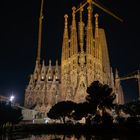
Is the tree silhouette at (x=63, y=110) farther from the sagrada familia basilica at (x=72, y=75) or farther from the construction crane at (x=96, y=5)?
the construction crane at (x=96, y=5)

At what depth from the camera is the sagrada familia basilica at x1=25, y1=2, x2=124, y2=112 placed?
9869 cm

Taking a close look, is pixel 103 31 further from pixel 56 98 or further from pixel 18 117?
pixel 18 117

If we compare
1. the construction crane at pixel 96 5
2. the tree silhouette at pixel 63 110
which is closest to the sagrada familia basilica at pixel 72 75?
the construction crane at pixel 96 5

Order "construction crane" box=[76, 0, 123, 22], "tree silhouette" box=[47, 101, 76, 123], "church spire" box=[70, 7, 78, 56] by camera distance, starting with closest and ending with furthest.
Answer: "tree silhouette" box=[47, 101, 76, 123] → "church spire" box=[70, 7, 78, 56] → "construction crane" box=[76, 0, 123, 22]

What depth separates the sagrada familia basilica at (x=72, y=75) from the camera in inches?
3885

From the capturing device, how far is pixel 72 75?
102 meters

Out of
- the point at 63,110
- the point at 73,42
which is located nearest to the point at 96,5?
the point at 73,42

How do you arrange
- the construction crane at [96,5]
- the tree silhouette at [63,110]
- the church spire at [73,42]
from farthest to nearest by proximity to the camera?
the construction crane at [96,5]
the church spire at [73,42]
the tree silhouette at [63,110]

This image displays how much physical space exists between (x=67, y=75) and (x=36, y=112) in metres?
22.6

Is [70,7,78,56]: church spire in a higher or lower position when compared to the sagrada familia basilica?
higher

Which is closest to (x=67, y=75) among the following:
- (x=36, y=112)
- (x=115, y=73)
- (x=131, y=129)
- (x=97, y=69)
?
(x=97, y=69)

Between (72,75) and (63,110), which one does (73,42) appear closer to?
(72,75)

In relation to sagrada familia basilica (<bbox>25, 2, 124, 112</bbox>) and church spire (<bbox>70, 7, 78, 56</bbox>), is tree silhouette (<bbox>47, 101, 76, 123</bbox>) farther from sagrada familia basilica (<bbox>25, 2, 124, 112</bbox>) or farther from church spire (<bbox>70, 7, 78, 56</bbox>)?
church spire (<bbox>70, 7, 78, 56</bbox>)

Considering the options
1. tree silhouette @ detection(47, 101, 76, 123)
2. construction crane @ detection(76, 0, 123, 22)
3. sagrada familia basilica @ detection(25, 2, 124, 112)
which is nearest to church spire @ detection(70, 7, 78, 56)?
sagrada familia basilica @ detection(25, 2, 124, 112)
